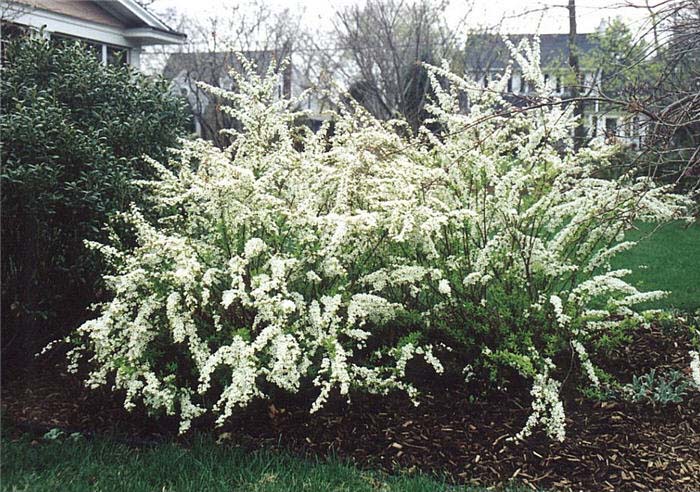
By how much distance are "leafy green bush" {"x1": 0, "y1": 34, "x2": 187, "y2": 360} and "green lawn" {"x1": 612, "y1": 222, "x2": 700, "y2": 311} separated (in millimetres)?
3862

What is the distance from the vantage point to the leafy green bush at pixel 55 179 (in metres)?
4.34

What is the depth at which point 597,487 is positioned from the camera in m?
3.18

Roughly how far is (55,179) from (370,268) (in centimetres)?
197

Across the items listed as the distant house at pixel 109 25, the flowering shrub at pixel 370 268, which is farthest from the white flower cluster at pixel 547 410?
the distant house at pixel 109 25

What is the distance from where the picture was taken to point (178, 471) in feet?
10.6

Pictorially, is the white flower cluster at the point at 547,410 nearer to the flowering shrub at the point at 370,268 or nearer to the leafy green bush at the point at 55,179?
the flowering shrub at the point at 370,268

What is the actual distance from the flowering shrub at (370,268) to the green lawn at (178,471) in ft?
0.71

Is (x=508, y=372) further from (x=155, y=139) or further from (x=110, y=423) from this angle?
(x=155, y=139)

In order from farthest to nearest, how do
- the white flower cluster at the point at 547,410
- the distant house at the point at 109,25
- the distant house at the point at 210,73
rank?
the distant house at the point at 210,73 < the distant house at the point at 109,25 < the white flower cluster at the point at 547,410

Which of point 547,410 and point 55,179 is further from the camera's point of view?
point 55,179

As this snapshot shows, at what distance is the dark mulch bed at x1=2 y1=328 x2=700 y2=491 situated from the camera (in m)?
3.30

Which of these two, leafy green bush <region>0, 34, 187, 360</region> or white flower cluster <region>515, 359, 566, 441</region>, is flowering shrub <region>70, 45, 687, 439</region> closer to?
white flower cluster <region>515, 359, 566, 441</region>

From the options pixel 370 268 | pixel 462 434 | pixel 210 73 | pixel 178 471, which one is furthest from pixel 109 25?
pixel 462 434

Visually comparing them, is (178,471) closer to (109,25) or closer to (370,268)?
(370,268)
